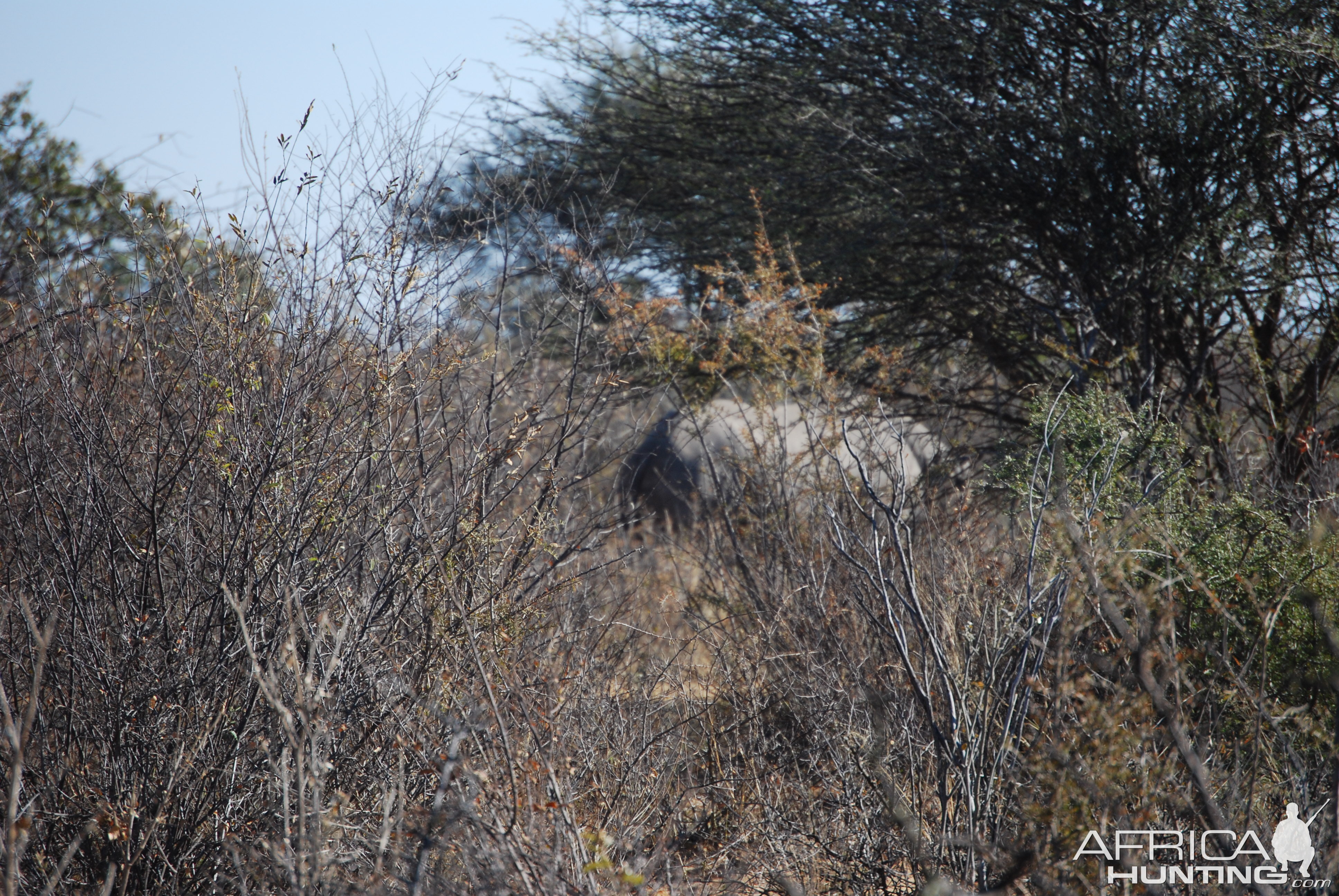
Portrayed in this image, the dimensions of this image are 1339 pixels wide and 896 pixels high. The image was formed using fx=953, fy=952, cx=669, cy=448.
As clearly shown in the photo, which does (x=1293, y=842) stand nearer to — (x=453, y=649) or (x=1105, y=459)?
(x=1105, y=459)

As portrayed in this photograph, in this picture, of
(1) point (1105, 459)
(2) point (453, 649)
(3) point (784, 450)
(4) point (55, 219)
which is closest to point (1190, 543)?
(1) point (1105, 459)

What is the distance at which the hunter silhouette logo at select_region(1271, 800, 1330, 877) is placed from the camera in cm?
240

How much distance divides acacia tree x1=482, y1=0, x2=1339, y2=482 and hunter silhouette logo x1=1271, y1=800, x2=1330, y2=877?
3033 millimetres

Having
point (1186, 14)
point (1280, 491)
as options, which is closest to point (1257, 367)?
point (1280, 491)

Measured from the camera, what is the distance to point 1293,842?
243 cm

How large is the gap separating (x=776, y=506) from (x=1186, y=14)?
3.87 meters

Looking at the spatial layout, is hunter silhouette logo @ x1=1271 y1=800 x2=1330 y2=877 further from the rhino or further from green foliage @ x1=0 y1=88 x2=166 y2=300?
green foliage @ x1=0 y1=88 x2=166 y2=300

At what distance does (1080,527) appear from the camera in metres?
3.03

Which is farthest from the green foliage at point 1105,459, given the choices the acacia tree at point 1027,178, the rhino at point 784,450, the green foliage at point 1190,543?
the acacia tree at point 1027,178

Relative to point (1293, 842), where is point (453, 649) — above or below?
above

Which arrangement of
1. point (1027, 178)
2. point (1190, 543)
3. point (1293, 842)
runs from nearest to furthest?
point (1293, 842)
point (1190, 543)
point (1027, 178)

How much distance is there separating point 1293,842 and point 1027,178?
4.93 metres

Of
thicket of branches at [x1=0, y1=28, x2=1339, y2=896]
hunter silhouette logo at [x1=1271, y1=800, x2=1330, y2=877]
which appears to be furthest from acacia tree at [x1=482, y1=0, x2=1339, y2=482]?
hunter silhouette logo at [x1=1271, y1=800, x2=1330, y2=877]

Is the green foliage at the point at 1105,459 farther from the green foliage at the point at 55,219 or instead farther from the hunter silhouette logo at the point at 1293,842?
the green foliage at the point at 55,219
